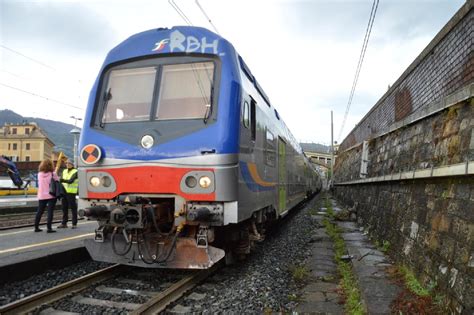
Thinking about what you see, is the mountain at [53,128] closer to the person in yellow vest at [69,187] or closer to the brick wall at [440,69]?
the person in yellow vest at [69,187]

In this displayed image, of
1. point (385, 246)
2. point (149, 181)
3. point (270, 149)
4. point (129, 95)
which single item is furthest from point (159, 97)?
point (385, 246)

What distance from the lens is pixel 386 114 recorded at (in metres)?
10.2

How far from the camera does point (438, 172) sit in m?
4.59

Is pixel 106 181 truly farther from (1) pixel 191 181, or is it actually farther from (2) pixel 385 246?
(2) pixel 385 246

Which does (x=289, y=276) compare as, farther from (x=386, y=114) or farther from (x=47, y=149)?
(x=47, y=149)

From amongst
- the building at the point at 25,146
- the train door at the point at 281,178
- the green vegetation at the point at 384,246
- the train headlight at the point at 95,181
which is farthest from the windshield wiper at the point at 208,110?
the building at the point at 25,146

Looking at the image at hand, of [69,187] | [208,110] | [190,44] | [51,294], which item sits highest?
[190,44]

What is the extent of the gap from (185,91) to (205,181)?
1300mm

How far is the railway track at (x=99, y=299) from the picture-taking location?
385 centimetres

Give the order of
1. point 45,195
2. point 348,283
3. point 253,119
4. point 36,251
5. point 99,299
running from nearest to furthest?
1. point 99,299
2. point 348,283
3. point 36,251
4. point 253,119
5. point 45,195

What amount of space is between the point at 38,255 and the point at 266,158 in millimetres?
3911

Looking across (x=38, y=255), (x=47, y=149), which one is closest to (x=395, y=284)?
(x=38, y=255)

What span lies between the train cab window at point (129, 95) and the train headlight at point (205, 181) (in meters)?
1.20

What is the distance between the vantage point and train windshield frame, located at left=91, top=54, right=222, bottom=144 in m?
4.97
